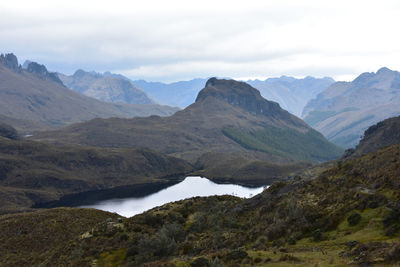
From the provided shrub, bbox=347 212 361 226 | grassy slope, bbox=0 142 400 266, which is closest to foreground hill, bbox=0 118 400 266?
shrub, bbox=347 212 361 226

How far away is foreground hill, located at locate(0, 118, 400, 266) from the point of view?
3744cm

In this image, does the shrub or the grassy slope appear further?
the shrub

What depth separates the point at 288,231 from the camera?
163ft

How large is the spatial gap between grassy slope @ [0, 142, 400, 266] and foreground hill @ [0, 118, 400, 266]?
109 millimetres

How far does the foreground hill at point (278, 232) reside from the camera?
37.4 metres

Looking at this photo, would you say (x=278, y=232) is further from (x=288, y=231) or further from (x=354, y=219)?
(x=354, y=219)

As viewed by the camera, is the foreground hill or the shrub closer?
the foreground hill

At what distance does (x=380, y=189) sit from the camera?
1969 inches

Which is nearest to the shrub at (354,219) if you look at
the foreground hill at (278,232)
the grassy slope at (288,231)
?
the foreground hill at (278,232)

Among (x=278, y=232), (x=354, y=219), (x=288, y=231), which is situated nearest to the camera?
(x=354, y=219)

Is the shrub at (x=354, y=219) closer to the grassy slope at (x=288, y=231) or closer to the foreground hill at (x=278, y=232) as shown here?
the foreground hill at (x=278, y=232)

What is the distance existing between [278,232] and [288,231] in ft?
5.35

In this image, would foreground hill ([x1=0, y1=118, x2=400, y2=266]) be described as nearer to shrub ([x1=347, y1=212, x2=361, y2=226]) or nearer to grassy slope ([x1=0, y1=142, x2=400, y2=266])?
shrub ([x1=347, y1=212, x2=361, y2=226])

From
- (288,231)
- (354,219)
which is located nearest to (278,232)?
(288,231)
